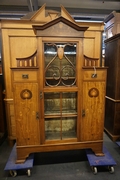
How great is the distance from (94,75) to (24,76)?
857mm

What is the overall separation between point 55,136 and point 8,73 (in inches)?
49.8

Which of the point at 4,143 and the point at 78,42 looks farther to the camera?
the point at 4,143

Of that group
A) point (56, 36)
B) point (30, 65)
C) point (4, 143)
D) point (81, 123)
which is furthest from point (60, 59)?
point (4, 143)

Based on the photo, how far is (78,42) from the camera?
5.20ft

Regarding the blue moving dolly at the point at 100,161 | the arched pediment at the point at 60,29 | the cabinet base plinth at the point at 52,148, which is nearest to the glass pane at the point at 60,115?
the cabinet base plinth at the point at 52,148

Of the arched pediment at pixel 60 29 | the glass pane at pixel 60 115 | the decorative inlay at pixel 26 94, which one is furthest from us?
the glass pane at pixel 60 115

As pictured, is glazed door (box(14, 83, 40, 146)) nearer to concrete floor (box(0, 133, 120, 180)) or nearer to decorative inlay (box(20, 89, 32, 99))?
decorative inlay (box(20, 89, 32, 99))

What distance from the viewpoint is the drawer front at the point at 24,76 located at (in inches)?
61.2

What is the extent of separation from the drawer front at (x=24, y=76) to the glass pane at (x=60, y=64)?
0.57ft

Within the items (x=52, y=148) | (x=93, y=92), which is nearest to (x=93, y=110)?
(x=93, y=92)

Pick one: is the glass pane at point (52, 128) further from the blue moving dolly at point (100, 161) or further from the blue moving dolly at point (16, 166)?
the blue moving dolly at point (100, 161)

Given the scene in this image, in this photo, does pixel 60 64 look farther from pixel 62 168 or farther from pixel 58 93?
pixel 62 168

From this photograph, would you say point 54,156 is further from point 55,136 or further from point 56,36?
point 56,36

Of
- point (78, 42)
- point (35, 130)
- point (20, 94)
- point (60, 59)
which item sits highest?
point (78, 42)
